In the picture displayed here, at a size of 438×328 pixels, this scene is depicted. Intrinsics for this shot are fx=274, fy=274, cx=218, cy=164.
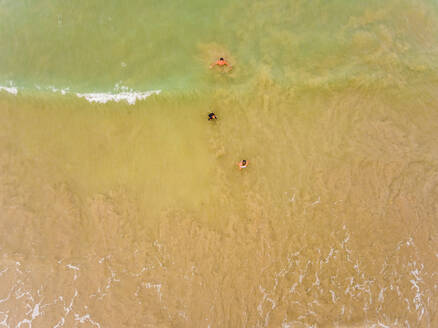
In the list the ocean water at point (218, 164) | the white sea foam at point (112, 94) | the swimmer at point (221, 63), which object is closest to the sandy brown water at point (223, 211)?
the ocean water at point (218, 164)

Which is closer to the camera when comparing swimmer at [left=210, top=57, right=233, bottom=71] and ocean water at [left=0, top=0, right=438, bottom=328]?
ocean water at [left=0, top=0, right=438, bottom=328]

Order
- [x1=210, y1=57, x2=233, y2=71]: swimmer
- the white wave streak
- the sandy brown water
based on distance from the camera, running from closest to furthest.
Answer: the sandy brown water, [x1=210, y1=57, x2=233, y2=71]: swimmer, the white wave streak

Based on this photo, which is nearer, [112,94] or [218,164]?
[218,164]

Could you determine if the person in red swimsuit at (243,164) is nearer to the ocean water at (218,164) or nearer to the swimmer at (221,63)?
the ocean water at (218,164)

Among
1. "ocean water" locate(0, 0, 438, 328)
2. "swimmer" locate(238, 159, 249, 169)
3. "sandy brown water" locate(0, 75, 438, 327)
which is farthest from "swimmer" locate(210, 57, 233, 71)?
"swimmer" locate(238, 159, 249, 169)

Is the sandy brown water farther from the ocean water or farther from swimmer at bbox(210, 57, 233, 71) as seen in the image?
swimmer at bbox(210, 57, 233, 71)

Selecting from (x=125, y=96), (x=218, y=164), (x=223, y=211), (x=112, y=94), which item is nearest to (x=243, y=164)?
(x=218, y=164)

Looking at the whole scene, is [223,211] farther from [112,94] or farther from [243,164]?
[112,94]

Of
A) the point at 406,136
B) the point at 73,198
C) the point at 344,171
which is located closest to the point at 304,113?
the point at 344,171

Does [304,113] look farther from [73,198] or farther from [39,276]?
[39,276]
